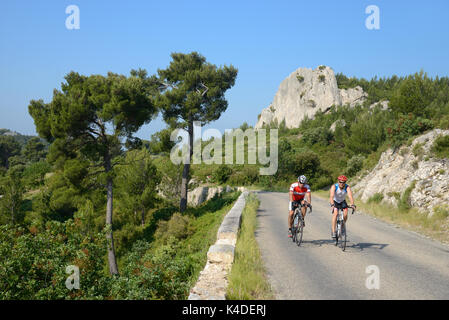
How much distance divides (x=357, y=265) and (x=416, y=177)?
34.1ft

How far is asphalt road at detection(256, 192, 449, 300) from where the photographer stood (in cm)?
520

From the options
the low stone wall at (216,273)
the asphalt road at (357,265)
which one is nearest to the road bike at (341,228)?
the asphalt road at (357,265)

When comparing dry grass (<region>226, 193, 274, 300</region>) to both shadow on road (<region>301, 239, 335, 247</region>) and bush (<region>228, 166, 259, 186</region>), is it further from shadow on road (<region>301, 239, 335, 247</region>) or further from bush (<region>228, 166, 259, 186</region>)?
bush (<region>228, 166, 259, 186</region>)

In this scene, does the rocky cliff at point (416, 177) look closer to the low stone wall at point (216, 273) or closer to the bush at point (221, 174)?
the low stone wall at point (216, 273)

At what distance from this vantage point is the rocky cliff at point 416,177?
13.0 m

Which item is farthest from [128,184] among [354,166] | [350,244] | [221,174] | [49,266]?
[350,244]

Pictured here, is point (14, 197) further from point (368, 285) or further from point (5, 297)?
point (368, 285)

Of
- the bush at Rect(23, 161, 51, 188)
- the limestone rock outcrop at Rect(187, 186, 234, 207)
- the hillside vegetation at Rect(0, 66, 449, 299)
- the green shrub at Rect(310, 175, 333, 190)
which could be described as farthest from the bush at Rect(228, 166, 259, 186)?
the bush at Rect(23, 161, 51, 188)

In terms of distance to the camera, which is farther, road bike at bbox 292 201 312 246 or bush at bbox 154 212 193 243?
bush at bbox 154 212 193 243

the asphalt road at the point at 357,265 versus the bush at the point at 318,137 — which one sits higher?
the bush at the point at 318,137

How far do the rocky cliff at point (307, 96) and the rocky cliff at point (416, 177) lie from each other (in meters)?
73.6

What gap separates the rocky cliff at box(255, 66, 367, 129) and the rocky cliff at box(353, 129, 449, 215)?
7360 centimetres

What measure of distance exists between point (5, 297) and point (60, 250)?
7.83 feet
